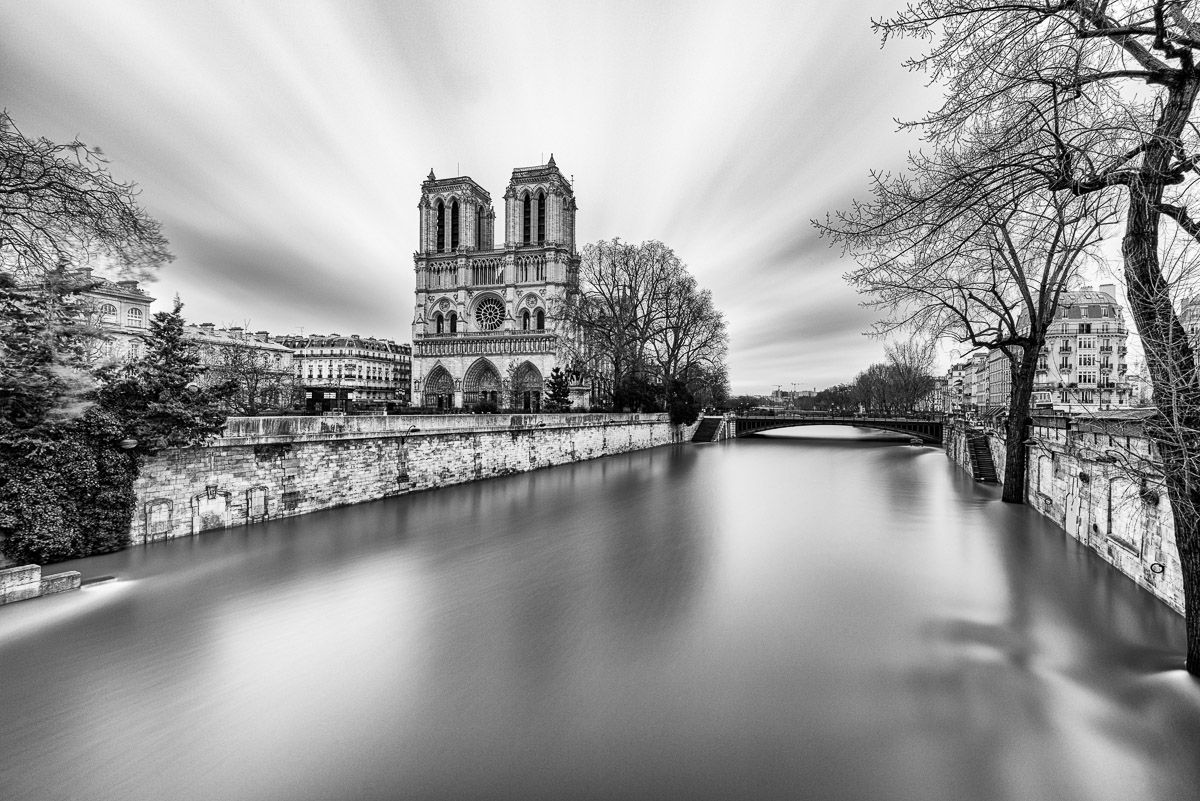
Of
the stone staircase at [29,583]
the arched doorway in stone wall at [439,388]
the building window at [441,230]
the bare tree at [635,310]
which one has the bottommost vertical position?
the stone staircase at [29,583]

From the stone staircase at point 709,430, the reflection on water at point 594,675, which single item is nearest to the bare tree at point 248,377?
the reflection on water at point 594,675

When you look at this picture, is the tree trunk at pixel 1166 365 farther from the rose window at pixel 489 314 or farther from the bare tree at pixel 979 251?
the rose window at pixel 489 314

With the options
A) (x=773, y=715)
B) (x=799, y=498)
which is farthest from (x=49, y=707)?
(x=799, y=498)

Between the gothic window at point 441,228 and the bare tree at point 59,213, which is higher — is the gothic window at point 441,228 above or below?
above

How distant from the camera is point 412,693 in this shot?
16.6ft

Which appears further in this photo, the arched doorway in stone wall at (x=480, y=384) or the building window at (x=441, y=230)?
the building window at (x=441, y=230)

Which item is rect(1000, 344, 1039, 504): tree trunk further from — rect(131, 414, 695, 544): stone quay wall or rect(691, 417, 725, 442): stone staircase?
rect(691, 417, 725, 442): stone staircase

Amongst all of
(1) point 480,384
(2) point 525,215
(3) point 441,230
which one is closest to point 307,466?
(1) point 480,384

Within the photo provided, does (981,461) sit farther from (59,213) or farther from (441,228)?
(441,228)

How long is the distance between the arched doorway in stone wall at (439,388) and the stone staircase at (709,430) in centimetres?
2208

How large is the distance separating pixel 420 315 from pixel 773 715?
5251 cm

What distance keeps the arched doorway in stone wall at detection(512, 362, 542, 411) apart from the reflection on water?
33.9 metres

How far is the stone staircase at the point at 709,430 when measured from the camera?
1747 inches

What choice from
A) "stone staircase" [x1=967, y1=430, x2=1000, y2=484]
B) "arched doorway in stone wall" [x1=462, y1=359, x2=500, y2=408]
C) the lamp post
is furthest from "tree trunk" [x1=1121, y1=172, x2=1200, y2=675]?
"arched doorway in stone wall" [x1=462, y1=359, x2=500, y2=408]
